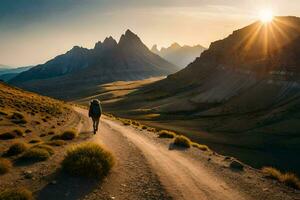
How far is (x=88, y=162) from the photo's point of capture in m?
14.2

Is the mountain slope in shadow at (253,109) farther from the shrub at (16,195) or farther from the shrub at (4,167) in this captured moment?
the shrub at (16,195)

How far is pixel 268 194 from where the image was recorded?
15352mm

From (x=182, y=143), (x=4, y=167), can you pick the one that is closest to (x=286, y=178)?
(x=182, y=143)

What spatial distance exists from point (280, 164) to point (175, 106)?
359 ft

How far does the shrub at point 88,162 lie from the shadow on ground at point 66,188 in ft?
1.10

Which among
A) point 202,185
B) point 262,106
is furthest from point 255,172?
point 262,106

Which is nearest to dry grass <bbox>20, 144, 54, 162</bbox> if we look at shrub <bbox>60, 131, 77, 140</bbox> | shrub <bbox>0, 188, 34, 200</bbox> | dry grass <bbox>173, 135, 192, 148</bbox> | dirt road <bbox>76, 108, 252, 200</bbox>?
dirt road <bbox>76, 108, 252, 200</bbox>

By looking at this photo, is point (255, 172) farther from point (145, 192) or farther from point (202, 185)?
point (145, 192)

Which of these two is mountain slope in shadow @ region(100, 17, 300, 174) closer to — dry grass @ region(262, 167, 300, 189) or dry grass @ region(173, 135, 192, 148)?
dry grass @ region(173, 135, 192, 148)

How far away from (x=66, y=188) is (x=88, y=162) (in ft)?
5.38

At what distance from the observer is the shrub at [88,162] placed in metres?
14.1

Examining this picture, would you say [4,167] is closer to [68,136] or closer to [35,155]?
[35,155]

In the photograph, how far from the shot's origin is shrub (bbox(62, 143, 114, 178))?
1412 centimetres

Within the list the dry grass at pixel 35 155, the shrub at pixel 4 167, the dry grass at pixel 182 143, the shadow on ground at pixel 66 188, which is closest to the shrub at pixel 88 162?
the shadow on ground at pixel 66 188
